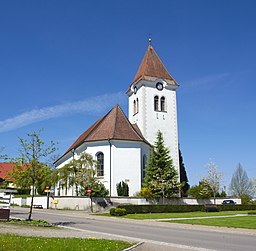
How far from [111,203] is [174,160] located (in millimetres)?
13974

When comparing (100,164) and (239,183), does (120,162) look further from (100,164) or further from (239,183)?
(239,183)

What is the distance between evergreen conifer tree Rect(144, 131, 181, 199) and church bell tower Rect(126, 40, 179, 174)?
3414 millimetres

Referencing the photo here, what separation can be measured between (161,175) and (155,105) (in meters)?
11.5

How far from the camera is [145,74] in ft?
158

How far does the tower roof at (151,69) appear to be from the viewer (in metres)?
48.6

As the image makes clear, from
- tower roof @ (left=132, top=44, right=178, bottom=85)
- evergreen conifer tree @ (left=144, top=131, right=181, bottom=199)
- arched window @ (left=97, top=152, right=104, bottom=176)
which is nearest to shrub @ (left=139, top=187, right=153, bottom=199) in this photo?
evergreen conifer tree @ (left=144, top=131, right=181, bottom=199)

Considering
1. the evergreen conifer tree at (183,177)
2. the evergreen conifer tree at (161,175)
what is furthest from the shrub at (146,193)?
the evergreen conifer tree at (183,177)

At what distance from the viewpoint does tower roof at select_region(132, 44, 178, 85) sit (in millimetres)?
48594

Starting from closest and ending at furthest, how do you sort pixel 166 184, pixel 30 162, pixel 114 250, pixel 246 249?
pixel 114 250 → pixel 246 249 → pixel 30 162 → pixel 166 184

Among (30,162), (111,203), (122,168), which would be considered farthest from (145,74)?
(30,162)

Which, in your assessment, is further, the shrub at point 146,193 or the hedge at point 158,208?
the shrub at point 146,193

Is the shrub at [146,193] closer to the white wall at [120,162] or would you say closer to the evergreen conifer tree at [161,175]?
the evergreen conifer tree at [161,175]

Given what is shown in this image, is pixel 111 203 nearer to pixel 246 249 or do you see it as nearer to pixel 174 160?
pixel 174 160

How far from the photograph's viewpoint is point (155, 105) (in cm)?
4734
